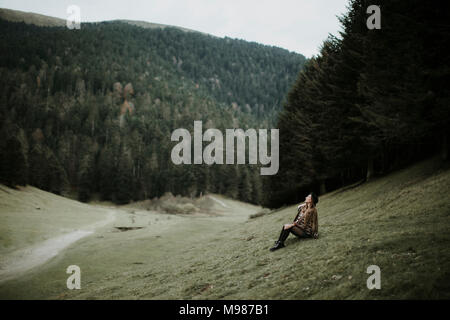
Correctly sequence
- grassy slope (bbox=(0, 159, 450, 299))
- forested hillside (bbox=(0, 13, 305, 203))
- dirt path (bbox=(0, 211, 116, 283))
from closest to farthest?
grassy slope (bbox=(0, 159, 450, 299)) → dirt path (bbox=(0, 211, 116, 283)) → forested hillside (bbox=(0, 13, 305, 203))

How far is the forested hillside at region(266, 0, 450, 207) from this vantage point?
1641 centimetres

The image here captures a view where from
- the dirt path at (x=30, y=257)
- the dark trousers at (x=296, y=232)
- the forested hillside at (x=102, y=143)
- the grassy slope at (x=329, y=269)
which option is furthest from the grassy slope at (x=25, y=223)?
the dark trousers at (x=296, y=232)

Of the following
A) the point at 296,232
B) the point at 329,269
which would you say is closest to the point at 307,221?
the point at 296,232

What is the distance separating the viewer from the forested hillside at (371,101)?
16406mm

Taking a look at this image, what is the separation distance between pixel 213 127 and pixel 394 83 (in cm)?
14755

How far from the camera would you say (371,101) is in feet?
78.3

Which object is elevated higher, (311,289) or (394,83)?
(394,83)

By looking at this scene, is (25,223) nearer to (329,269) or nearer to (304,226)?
(304,226)

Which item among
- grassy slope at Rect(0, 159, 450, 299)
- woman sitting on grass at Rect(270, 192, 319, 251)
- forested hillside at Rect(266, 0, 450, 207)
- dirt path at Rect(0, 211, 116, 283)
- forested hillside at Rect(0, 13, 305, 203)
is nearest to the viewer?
grassy slope at Rect(0, 159, 450, 299)

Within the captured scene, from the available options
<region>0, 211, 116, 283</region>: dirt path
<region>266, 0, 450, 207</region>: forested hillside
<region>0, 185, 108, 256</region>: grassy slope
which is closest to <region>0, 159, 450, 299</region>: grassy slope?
<region>0, 211, 116, 283</region>: dirt path

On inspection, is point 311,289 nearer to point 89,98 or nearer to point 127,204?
point 127,204

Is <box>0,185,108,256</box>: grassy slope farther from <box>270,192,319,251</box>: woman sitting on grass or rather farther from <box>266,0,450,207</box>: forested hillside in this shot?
<box>266,0,450,207</box>: forested hillside

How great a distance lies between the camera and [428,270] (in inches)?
248

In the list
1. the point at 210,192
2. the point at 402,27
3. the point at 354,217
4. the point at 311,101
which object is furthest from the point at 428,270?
the point at 210,192
